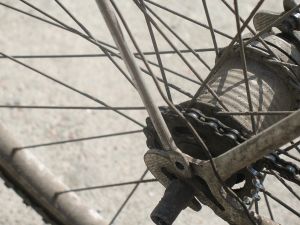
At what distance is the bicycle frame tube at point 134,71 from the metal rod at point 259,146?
87 millimetres

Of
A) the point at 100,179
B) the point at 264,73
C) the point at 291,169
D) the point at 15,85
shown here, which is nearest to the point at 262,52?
the point at 264,73

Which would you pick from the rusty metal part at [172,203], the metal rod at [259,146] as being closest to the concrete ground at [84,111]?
the rusty metal part at [172,203]

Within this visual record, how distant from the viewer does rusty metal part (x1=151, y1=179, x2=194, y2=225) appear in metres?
1.04

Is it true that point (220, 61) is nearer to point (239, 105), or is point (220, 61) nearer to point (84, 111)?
point (239, 105)

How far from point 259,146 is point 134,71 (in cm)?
21

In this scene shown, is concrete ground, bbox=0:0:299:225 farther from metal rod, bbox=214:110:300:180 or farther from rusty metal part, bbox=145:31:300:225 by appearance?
metal rod, bbox=214:110:300:180

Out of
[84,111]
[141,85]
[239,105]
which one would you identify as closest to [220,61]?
[239,105]

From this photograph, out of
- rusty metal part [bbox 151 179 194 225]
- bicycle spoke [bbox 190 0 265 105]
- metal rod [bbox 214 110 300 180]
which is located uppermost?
bicycle spoke [bbox 190 0 265 105]

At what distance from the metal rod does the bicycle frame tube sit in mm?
87

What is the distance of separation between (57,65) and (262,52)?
4.51 ft

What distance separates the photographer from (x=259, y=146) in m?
0.90

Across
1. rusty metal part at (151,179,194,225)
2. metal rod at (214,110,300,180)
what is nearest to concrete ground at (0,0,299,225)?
rusty metal part at (151,179,194,225)

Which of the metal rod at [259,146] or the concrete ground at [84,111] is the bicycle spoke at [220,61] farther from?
the concrete ground at [84,111]

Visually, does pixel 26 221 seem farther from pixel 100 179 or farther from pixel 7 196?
pixel 100 179
